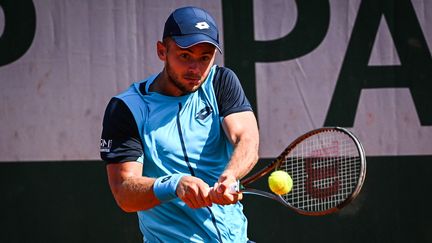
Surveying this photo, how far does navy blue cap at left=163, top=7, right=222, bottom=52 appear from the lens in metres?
3.41

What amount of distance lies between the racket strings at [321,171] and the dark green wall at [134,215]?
522 millimetres

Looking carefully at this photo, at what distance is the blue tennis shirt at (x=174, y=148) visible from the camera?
11.4ft

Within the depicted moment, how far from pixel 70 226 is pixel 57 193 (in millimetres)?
250

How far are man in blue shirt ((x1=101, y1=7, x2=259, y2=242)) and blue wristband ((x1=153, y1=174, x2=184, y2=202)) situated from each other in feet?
0.38

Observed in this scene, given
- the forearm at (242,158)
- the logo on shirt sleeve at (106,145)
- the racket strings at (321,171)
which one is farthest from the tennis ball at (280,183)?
the logo on shirt sleeve at (106,145)

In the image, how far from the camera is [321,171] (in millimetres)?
4453

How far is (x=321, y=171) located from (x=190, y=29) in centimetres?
139

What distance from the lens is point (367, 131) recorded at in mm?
5598

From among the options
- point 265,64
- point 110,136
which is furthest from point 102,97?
point 110,136

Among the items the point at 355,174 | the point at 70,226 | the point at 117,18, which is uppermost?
the point at 117,18

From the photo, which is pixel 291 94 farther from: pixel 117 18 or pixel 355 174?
pixel 117 18

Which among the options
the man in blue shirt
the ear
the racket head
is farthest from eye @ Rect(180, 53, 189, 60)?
the racket head

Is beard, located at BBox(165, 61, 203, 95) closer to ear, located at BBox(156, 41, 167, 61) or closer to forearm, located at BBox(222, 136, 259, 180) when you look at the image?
ear, located at BBox(156, 41, 167, 61)

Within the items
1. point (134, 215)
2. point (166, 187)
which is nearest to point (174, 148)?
point (166, 187)
